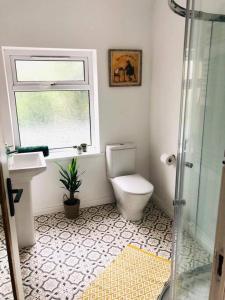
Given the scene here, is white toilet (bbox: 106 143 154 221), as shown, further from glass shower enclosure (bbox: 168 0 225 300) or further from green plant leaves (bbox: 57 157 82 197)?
glass shower enclosure (bbox: 168 0 225 300)

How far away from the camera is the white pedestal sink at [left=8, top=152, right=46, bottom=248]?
1890 mm

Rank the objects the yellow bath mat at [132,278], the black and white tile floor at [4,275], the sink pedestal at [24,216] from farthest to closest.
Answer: the sink pedestal at [24,216]
the yellow bath mat at [132,278]
the black and white tile floor at [4,275]

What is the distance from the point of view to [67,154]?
2699 millimetres

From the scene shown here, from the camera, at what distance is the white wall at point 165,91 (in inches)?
89.4

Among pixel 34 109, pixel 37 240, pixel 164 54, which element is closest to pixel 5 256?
pixel 37 240

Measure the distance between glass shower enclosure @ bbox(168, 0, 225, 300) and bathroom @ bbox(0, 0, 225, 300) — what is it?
2.32 ft

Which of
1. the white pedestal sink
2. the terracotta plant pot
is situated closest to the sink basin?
the white pedestal sink

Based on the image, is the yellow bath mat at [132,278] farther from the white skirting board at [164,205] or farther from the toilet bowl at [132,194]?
the white skirting board at [164,205]

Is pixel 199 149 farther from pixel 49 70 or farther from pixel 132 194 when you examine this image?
pixel 49 70

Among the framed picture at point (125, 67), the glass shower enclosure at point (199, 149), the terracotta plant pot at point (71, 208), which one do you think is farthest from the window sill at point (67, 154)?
the glass shower enclosure at point (199, 149)

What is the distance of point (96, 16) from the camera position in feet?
7.89

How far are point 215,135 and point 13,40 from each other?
201 centimetres

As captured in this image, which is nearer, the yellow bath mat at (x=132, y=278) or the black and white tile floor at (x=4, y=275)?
the black and white tile floor at (x=4, y=275)

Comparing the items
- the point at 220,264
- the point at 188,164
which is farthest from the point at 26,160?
the point at 220,264
